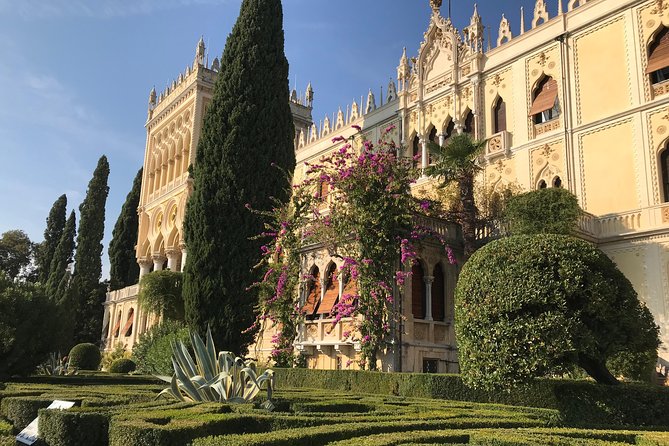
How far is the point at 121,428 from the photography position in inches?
214

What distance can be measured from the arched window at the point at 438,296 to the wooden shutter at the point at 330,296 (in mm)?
3153

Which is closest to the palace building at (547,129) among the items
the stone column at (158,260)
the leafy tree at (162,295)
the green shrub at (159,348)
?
the green shrub at (159,348)

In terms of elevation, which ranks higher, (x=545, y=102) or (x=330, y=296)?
(x=545, y=102)

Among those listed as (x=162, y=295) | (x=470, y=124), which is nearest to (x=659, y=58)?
(x=470, y=124)

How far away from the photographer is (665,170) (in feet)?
58.0

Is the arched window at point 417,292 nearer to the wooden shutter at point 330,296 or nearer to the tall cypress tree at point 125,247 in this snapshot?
the wooden shutter at point 330,296

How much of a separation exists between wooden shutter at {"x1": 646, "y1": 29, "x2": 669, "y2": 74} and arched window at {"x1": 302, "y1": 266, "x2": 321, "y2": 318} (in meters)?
12.8

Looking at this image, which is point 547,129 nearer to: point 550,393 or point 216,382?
point 550,393

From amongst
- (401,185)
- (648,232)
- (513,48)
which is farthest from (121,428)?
(513,48)

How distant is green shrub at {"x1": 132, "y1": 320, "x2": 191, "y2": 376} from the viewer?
1903 centimetres

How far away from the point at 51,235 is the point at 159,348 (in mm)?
35000

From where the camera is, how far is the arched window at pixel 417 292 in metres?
17.7

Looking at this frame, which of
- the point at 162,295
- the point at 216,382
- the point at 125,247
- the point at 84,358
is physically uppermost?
the point at 125,247

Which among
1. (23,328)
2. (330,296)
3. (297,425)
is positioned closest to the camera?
(297,425)
